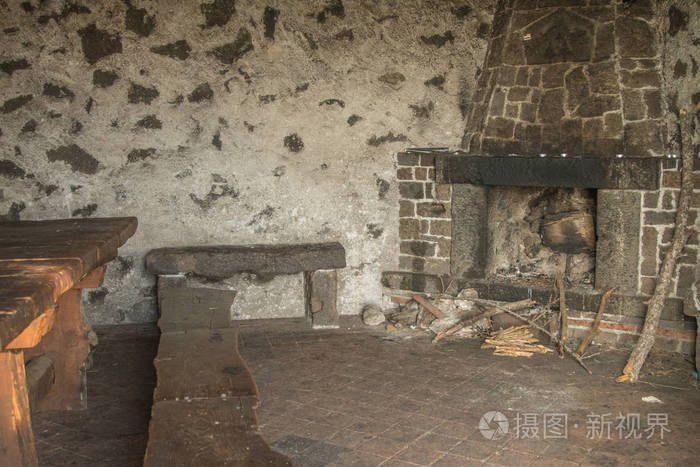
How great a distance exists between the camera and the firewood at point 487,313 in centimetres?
591

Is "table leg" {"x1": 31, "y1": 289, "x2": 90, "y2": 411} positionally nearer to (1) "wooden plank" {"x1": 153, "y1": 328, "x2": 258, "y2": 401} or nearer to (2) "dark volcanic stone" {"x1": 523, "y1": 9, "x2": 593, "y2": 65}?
(1) "wooden plank" {"x1": 153, "y1": 328, "x2": 258, "y2": 401}

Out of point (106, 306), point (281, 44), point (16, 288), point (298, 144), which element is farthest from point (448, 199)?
point (16, 288)

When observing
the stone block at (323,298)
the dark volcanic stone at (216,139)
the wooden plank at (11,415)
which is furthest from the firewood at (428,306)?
the wooden plank at (11,415)

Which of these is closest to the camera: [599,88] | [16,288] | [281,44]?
[16,288]

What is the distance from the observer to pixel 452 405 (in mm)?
4523

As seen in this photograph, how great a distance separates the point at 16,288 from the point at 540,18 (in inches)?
173

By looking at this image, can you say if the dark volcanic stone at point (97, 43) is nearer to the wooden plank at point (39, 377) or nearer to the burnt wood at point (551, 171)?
the wooden plank at point (39, 377)

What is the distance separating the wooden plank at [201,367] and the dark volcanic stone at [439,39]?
2931mm

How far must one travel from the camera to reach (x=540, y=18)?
563 cm

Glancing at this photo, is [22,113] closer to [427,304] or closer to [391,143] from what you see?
[391,143]

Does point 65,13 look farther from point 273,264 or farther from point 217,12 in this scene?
point 273,264

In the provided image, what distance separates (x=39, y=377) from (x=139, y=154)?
7.91 ft

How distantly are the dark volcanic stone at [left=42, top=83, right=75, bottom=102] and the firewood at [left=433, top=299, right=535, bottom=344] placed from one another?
352 cm

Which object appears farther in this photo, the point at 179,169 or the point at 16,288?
the point at 179,169
